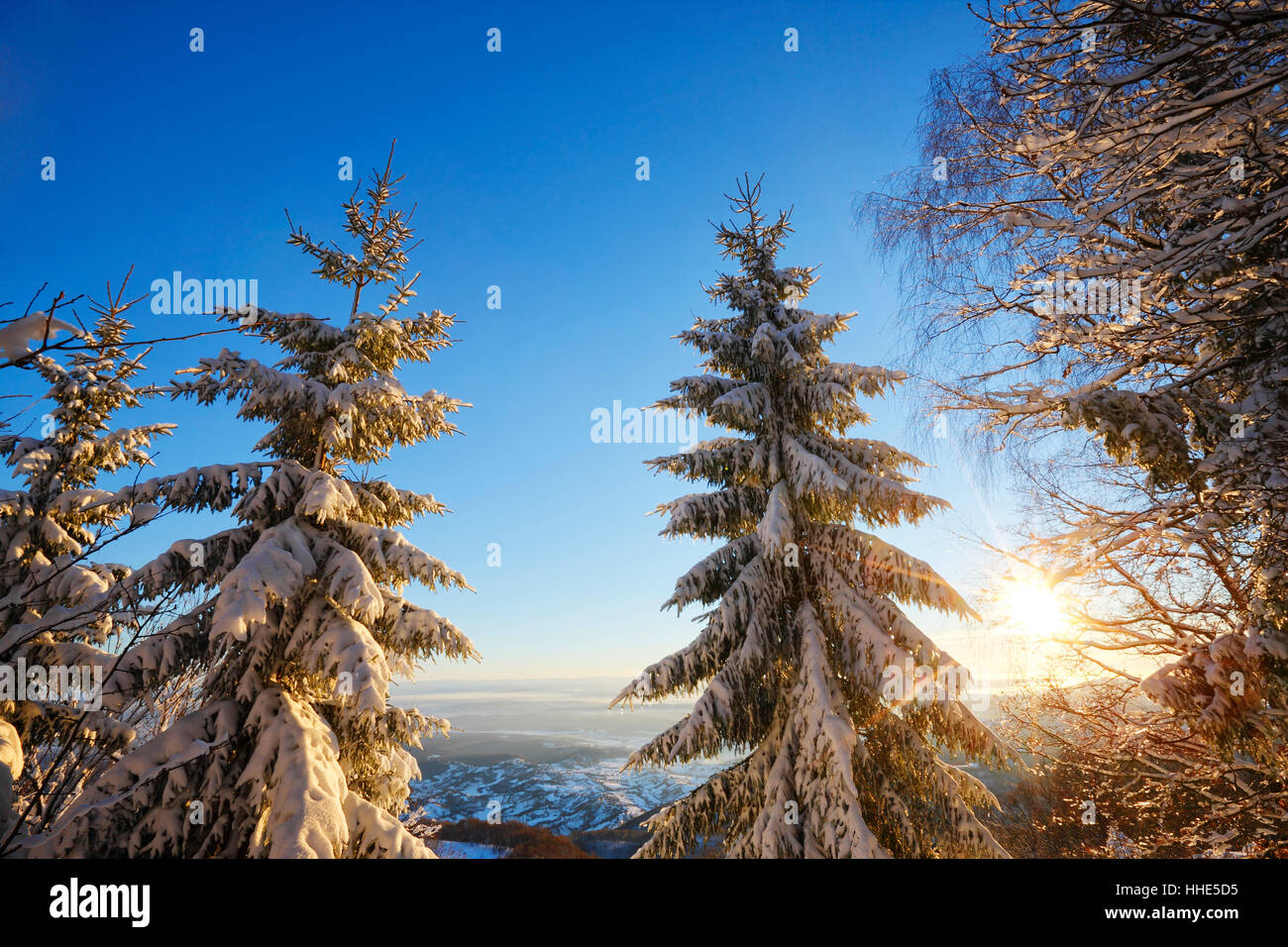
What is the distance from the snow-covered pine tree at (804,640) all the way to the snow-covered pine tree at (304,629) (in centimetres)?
353

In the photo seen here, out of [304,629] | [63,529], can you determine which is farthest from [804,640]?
[63,529]

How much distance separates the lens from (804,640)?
7785mm

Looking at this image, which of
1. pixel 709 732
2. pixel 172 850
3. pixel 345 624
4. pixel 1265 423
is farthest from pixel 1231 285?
pixel 172 850

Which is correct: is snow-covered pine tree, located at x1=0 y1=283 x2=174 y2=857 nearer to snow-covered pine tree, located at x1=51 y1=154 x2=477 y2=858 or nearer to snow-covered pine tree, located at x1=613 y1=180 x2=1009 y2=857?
snow-covered pine tree, located at x1=51 y1=154 x2=477 y2=858

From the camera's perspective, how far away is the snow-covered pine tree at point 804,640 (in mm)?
6898

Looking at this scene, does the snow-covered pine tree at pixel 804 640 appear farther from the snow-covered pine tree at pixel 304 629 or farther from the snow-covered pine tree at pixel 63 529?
the snow-covered pine tree at pixel 63 529

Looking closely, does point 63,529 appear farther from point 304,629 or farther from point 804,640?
point 804,640

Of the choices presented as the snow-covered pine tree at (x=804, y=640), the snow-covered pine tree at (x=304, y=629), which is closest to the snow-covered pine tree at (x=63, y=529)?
the snow-covered pine tree at (x=304, y=629)

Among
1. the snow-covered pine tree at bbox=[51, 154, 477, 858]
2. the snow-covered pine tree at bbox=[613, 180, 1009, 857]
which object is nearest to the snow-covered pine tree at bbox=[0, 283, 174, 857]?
the snow-covered pine tree at bbox=[51, 154, 477, 858]

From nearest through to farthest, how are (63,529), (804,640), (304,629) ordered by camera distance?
(304,629) → (804,640) → (63,529)

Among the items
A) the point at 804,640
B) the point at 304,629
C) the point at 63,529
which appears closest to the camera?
the point at 304,629

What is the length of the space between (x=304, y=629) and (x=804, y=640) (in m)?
6.61

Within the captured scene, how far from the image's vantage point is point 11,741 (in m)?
3.70
